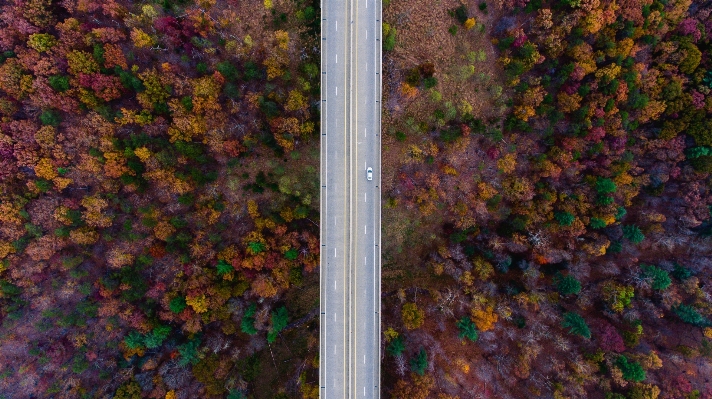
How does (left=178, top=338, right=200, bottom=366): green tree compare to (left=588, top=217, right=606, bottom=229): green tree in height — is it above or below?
below

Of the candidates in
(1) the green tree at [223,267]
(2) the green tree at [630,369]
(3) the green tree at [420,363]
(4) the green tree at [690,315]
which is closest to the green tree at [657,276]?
(4) the green tree at [690,315]

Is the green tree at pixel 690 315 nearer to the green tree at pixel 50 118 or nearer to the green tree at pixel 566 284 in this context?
the green tree at pixel 566 284

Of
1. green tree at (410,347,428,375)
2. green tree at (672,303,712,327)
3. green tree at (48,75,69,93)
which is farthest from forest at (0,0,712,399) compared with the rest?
green tree at (48,75,69,93)

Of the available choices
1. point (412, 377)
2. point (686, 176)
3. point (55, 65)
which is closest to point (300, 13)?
point (55, 65)

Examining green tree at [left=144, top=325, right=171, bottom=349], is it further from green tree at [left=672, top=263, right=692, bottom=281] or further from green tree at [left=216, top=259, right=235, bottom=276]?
green tree at [left=672, top=263, right=692, bottom=281]

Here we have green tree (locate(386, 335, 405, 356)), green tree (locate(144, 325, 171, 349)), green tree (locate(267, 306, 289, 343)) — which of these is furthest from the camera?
green tree (locate(267, 306, 289, 343))

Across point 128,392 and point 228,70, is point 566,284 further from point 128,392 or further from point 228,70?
point 128,392
